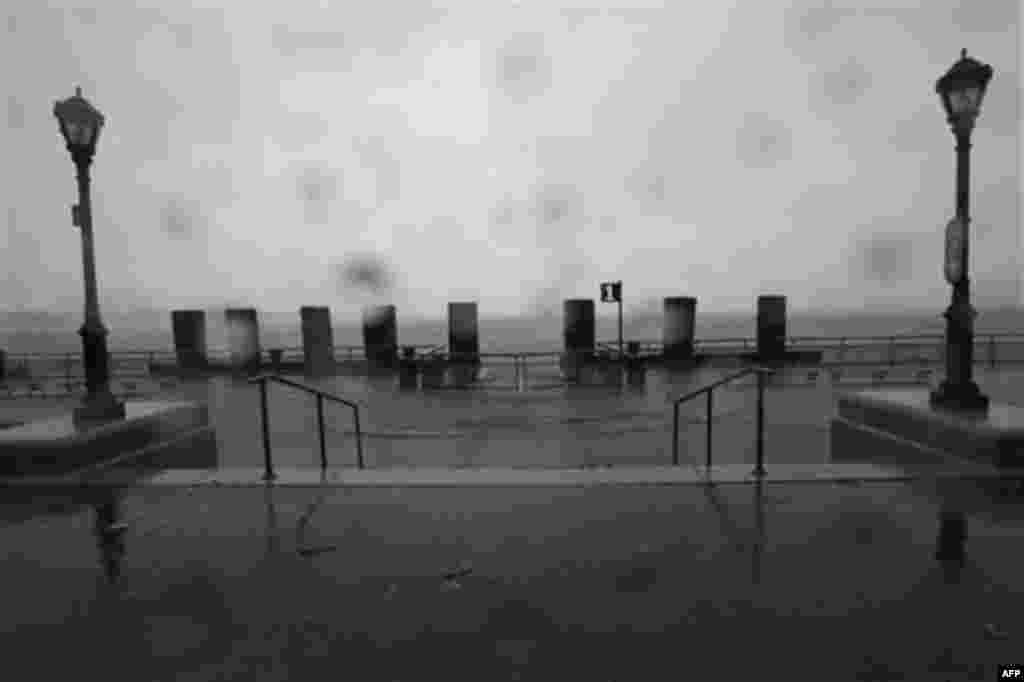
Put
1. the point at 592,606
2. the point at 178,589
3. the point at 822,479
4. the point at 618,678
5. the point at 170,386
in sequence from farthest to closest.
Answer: the point at 170,386 → the point at 822,479 → the point at 178,589 → the point at 592,606 → the point at 618,678

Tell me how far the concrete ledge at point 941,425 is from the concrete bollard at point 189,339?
23.1 metres

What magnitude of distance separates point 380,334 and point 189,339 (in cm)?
797

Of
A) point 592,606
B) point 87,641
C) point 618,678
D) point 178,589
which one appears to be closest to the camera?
point 618,678

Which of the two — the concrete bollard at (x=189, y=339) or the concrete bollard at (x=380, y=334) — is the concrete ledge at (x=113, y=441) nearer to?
the concrete bollard at (x=380, y=334)

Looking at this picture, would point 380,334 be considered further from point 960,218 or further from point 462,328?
point 960,218

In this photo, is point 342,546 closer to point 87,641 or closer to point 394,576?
point 394,576

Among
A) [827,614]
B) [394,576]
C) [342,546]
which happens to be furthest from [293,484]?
[827,614]

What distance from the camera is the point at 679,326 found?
73.5ft

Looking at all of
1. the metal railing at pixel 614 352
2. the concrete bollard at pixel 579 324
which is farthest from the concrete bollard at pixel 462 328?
the concrete bollard at pixel 579 324

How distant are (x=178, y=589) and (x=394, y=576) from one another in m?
1.32

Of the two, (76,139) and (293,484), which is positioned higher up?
(76,139)

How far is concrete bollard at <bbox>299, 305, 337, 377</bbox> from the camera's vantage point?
70.4 ft

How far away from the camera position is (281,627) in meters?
3.03

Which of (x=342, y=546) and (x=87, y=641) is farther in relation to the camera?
(x=342, y=546)
